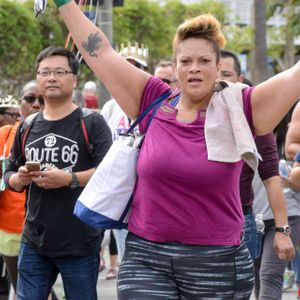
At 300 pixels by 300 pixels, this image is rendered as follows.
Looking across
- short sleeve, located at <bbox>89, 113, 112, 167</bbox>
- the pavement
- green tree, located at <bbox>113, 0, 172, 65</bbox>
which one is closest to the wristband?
short sleeve, located at <bbox>89, 113, 112, 167</bbox>

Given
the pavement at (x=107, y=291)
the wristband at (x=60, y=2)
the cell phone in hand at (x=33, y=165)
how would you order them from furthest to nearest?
the pavement at (x=107, y=291) → the cell phone in hand at (x=33, y=165) → the wristband at (x=60, y=2)

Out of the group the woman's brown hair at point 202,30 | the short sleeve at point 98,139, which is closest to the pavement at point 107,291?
the short sleeve at point 98,139

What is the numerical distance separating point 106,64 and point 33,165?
42.0 inches

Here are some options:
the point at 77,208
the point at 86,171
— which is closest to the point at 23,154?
the point at 86,171

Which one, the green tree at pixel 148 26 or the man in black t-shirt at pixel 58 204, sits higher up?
the green tree at pixel 148 26

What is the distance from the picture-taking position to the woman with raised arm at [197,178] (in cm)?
425

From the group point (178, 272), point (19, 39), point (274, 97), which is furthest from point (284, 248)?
point (19, 39)

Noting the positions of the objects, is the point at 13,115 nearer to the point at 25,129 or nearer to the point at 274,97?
the point at 25,129

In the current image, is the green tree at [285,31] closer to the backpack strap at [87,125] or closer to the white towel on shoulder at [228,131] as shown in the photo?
the backpack strap at [87,125]

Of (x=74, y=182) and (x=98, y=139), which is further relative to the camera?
(x=98, y=139)

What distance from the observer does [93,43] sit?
458 cm

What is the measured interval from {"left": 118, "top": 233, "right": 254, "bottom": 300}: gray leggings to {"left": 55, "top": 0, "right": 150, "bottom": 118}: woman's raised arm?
0.68 metres

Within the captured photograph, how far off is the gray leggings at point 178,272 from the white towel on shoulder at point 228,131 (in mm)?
430

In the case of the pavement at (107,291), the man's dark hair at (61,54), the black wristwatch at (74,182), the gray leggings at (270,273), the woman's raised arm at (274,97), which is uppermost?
the man's dark hair at (61,54)
